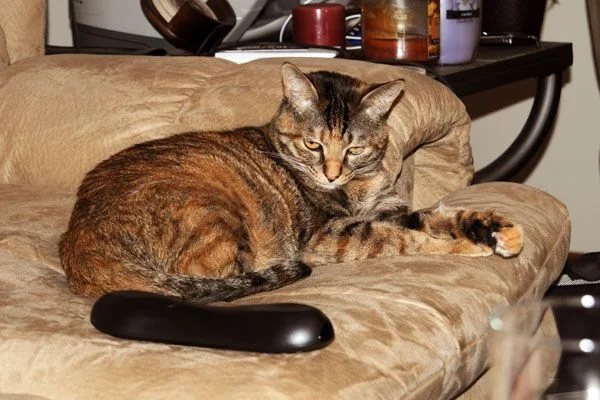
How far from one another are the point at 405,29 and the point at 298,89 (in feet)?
1.61

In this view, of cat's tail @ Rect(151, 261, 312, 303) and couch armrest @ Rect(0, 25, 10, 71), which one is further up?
couch armrest @ Rect(0, 25, 10, 71)

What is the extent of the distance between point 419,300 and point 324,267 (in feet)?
0.96

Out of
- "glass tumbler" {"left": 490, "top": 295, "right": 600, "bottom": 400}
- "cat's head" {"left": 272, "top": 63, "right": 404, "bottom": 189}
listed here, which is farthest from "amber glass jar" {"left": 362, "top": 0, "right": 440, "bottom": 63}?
"glass tumbler" {"left": 490, "top": 295, "right": 600, "bottom": 400}

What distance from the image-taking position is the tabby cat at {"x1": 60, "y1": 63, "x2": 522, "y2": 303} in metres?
1.51

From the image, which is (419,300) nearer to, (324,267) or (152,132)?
(324,267)

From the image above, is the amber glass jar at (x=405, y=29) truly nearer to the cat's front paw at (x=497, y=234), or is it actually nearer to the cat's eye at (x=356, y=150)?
the cat's eye at (x=356, y=150)

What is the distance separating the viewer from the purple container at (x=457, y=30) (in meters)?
2.28

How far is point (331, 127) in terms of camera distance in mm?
1868

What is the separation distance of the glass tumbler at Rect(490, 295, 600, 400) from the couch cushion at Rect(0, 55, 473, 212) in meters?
1.13

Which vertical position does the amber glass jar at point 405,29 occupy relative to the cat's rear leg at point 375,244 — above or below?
above

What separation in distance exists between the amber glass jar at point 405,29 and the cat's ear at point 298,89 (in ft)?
1.47

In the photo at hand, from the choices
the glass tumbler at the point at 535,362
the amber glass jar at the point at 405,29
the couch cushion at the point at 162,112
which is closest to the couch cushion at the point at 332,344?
the couch cushion at the point at 162,112

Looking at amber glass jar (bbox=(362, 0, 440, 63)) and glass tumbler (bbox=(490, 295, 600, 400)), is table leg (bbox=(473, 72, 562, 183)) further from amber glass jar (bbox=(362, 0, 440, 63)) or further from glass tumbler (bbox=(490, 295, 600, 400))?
glass tumbler (bbox=(490, 295, 600, 400))

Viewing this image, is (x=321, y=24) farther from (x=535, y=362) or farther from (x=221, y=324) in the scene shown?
(x=535, y=362)
